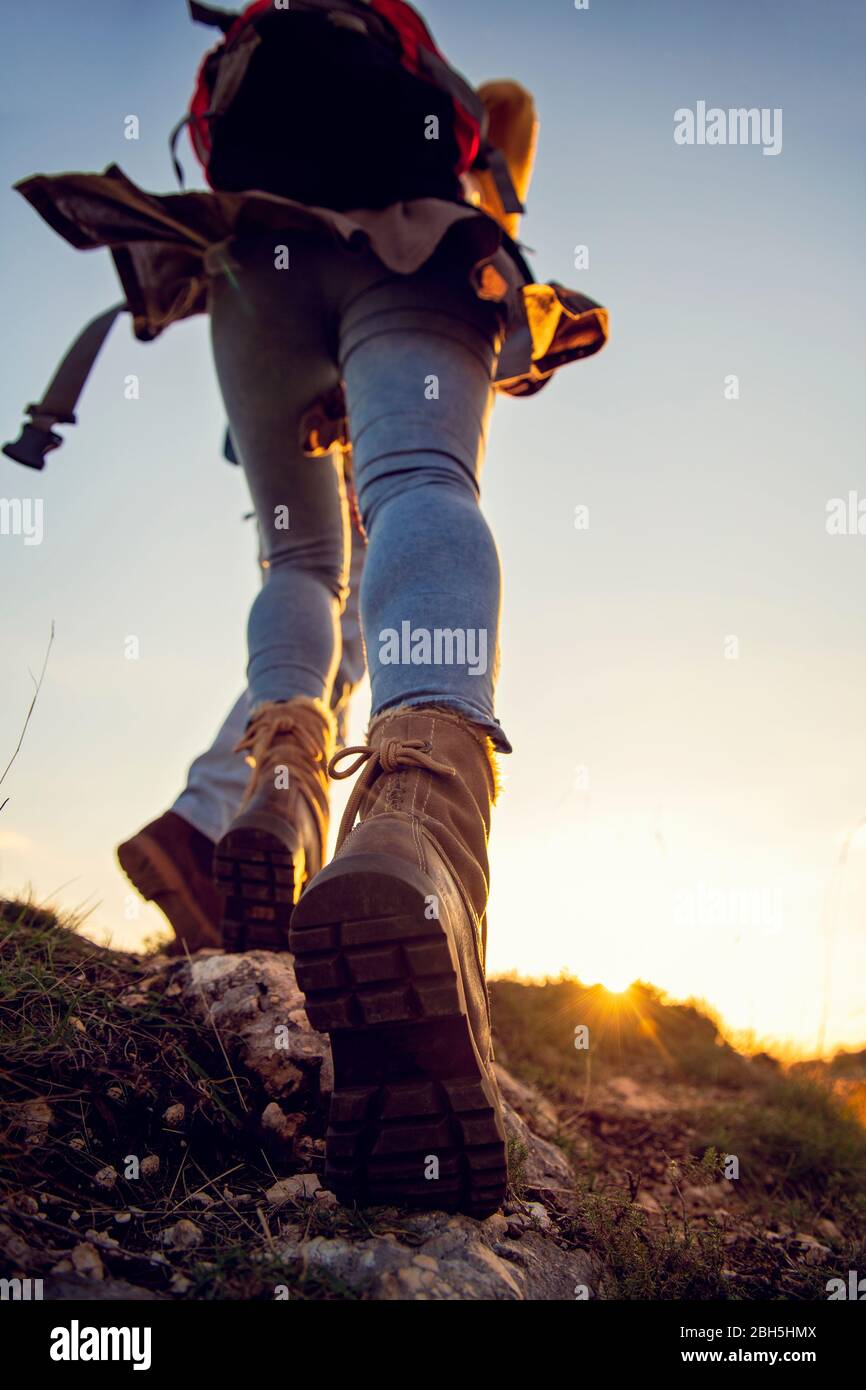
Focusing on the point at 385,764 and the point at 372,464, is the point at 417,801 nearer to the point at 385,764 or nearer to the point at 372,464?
the point at 385,764

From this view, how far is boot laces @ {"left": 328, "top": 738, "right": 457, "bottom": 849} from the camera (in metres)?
1.29

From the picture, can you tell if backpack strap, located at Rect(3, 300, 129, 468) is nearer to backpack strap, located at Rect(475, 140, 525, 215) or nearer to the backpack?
the backpack

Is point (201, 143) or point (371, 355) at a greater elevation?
point (201, 143)

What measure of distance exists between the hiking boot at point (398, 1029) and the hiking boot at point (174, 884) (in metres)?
1.40

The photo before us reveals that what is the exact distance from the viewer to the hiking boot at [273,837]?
6.08 ft

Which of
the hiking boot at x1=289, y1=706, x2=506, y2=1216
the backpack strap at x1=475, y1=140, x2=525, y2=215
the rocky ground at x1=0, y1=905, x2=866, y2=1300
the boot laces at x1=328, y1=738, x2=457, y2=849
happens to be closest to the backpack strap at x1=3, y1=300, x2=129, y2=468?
the backpack strap at x1=475, y1=140, x2=525, y2=215

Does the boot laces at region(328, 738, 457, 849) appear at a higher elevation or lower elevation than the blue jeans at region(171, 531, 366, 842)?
lower

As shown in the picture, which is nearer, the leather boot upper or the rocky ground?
the rocky ground

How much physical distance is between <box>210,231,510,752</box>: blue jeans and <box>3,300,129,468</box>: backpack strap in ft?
1.56

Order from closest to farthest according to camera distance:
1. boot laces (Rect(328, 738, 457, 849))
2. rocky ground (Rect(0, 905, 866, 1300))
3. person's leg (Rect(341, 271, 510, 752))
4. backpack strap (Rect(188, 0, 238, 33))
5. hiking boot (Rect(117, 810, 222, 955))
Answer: rocky ground (Rect(0, 905, 866, 1300)) → boot laces (Rect(328, 738, 457, 849)) → person's leg (Rect(341, 271, 510, 752)) → backpack strap (Rect(188, 0, 238, 33)) → hiking boot (Rect(117, 810, 222, 955))

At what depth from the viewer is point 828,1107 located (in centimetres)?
284

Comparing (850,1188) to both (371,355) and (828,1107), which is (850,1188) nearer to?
(828,1107)
